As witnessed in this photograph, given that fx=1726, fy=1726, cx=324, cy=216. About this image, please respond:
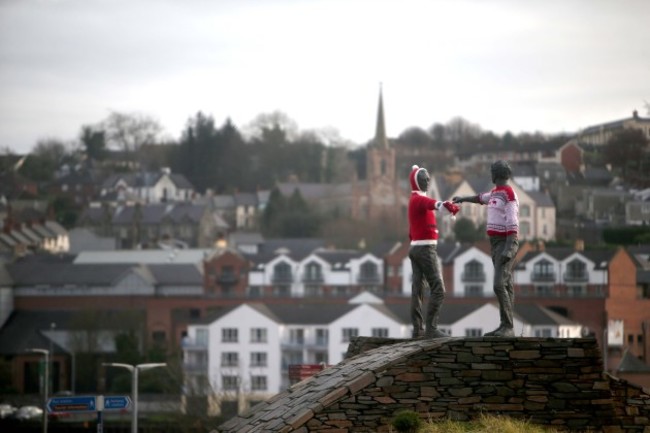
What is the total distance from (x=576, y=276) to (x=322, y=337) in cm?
1291

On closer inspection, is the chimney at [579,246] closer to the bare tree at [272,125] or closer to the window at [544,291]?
the window at [544,291]

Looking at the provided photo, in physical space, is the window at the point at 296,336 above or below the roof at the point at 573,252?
below

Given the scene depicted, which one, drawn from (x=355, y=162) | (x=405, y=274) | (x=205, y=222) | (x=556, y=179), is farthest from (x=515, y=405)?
(x=355, y=162)

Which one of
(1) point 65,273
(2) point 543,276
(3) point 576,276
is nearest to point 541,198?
(2) point 543,276

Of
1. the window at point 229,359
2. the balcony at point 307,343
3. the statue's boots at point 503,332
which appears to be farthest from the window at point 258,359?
the statue's boots at point 503,332

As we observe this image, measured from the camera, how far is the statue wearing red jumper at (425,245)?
2175cm

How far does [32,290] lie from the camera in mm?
100250

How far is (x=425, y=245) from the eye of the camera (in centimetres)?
2198

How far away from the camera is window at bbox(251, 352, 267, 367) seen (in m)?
78.4

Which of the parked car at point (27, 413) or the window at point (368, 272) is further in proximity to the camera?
the window at point (368, 272)

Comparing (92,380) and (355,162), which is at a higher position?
(355,162)

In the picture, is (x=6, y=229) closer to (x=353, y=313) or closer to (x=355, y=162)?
(x=353, y=313)

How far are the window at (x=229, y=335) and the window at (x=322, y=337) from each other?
383 cm

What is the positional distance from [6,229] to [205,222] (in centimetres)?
2575
